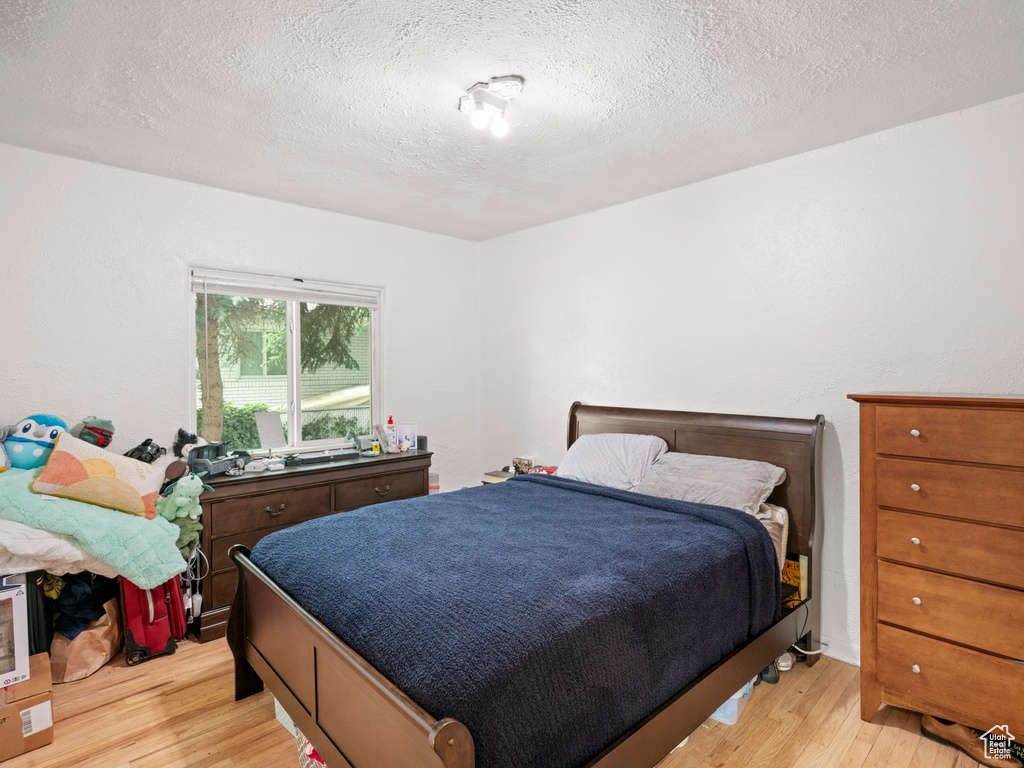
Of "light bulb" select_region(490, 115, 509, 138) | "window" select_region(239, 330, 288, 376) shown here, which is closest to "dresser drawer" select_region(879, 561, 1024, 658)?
"light bulb" select_region(490, 115, 509, 138)

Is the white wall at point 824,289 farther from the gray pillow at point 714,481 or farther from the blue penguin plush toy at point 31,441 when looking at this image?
the blue penguin plush toy at point 31,441

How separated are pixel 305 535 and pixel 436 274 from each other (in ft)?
8.28

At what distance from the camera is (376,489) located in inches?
136

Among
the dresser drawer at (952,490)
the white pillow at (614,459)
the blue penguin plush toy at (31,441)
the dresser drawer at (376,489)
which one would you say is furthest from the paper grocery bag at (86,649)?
the dresser drawer at (952,490)

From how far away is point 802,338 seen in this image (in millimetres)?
2699

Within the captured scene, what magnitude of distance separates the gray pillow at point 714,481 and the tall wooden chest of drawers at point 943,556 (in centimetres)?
47

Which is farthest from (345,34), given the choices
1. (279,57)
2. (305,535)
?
(305,535)

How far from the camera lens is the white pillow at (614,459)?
296 centimetres

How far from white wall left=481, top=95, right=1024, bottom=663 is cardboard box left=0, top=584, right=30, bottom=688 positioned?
292cm

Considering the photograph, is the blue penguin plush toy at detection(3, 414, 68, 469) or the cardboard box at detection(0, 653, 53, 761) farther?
the blue penguin plush toy at detection(3, 414, 68, 469)

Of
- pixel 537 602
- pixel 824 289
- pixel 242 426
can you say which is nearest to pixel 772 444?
pixel 824 289

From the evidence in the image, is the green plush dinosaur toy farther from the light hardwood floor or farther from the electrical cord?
the electrical cord

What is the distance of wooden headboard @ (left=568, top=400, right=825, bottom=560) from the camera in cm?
253

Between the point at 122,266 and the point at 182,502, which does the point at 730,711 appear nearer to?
the point at 182,502
